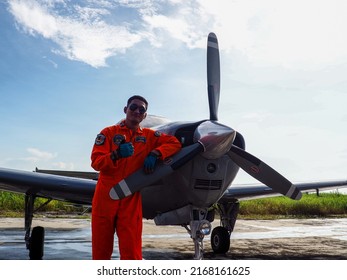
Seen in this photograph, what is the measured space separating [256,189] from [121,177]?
7402 millimetres

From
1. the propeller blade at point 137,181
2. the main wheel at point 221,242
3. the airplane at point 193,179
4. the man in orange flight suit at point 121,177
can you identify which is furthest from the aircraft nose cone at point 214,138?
the main wheel at point 221,242

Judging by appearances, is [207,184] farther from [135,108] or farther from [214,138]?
[135,108]

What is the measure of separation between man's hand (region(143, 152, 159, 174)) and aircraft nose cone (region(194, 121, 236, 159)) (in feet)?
4.80

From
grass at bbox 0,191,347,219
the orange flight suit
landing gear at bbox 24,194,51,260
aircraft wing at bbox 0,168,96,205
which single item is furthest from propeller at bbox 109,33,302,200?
grass at bbox 0,191,347,219

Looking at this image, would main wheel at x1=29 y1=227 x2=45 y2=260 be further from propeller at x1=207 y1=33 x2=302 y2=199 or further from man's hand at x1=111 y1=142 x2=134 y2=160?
man's hand at x1=111 y1=142 x2=134 y2=160

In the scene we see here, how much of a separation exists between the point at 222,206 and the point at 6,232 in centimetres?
792

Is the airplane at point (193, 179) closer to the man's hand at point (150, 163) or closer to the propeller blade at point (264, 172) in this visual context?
the propeller blade at point (264, 172)

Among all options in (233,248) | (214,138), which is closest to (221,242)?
(233,248)

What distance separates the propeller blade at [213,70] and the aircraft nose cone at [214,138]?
3.90 ft

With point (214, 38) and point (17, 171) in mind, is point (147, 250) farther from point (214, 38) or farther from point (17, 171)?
point (214, 38)

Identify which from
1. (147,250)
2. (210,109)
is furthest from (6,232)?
(210,109)

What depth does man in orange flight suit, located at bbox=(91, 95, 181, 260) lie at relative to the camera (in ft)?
13.4

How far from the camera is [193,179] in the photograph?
6.25 m

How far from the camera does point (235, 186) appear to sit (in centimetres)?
1090
